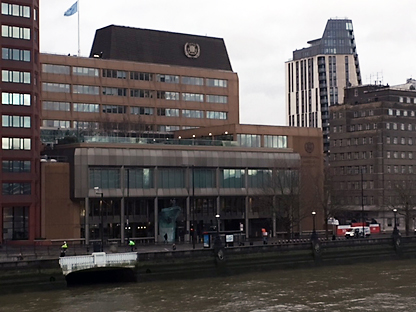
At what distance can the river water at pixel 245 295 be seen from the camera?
6494 centimetres

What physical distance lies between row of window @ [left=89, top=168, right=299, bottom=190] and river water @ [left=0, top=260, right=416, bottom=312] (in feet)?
86.7

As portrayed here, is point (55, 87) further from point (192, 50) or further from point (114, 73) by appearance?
point (192, 50)

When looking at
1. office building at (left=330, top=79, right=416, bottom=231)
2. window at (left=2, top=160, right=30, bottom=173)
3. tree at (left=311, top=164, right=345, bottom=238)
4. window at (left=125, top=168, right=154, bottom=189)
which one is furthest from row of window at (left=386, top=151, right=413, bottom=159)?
window at (left=2, top=160, right=30, bottom=173)

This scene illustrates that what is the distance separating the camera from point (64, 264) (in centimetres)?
7425

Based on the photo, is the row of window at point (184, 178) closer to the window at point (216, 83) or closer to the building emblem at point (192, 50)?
the window at point (216, 83)

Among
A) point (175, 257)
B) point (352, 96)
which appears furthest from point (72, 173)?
point (352, 96)

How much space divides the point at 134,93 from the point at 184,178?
3288 cm

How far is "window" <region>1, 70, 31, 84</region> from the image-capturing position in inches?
3952

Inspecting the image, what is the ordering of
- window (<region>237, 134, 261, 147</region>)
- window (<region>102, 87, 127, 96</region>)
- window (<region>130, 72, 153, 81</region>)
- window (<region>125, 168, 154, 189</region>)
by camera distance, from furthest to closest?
window (<region>130, 72, 153, 81</region>), window (<region>102, 87, 127, 96</region>), window (<region>237, 134, 261, 147</region>), window (<region>125, 168, 154, 189</region>)

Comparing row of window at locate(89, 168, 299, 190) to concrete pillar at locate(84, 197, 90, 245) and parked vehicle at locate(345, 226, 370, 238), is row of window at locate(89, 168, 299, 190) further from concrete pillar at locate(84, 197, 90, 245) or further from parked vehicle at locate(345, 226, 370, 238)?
parked vehicle at locate(345, 226, 370, 238)

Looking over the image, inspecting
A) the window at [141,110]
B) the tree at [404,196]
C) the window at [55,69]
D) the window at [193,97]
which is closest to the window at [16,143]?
the window at [55,69]

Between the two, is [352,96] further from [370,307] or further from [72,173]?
[370,307]

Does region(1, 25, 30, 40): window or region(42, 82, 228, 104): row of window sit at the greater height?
region(1, 25, 30, 40): window

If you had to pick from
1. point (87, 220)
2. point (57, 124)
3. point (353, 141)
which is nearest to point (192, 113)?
point (57, 124)
